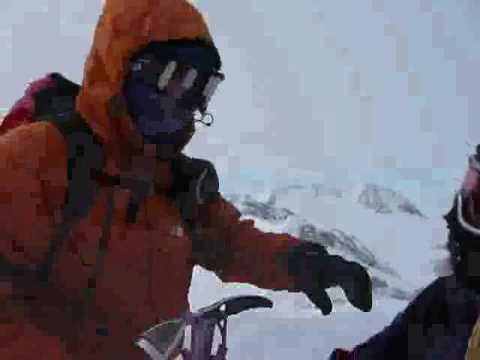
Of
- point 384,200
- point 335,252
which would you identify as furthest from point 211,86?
point 384,200

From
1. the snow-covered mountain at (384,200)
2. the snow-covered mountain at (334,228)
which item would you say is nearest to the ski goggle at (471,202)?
the snow-covered mountain at (334,228)

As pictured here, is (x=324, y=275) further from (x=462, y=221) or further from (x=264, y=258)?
(x=462, y=221)

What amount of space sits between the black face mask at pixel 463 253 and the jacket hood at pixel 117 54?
2.33 ft

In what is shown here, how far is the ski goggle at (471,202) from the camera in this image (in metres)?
1.33

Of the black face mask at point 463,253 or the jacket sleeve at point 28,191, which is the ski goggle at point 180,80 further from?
the black face mask at point 463,253

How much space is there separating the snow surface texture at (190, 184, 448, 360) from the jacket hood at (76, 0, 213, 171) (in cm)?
74

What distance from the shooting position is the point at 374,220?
27.1 ft

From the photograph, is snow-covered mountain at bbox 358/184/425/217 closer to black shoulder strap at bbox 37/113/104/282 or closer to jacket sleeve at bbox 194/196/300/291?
jacket sleeve at bbox 194/196/300/291

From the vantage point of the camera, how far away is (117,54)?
1638 mm

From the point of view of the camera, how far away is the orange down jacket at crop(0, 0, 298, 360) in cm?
138

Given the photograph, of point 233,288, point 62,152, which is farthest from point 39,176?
point 233,288

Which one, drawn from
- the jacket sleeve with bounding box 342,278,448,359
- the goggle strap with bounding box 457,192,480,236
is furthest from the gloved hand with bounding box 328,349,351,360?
the goggle strap with bounding box 457,192,480,236

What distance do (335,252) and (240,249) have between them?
4430mm

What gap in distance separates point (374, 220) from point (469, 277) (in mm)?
6956
